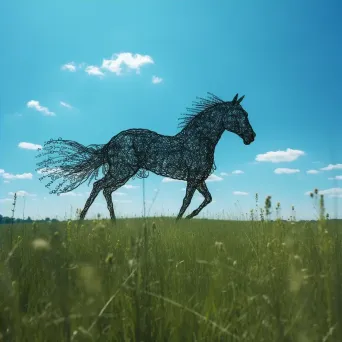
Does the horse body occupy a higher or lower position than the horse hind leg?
higher

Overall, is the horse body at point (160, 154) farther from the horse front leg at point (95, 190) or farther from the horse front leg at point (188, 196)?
the horse front leg at point (95, 190)

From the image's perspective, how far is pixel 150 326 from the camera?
4.50 ft

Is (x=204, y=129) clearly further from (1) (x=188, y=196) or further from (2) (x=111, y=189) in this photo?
(2) (x=111, y=189)

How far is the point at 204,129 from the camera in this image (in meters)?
10.6

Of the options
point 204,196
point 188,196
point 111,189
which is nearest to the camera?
point 188,196

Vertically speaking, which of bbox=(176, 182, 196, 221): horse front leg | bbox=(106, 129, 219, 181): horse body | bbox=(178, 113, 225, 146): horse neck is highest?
bbox=(178, 113, 225, 146): horse neck

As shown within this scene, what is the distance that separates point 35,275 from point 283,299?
66.1 inches

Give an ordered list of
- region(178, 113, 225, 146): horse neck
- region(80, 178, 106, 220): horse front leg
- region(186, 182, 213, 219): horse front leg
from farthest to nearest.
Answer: region(186, 182, 213, 219): horse front leg < region(178, 113, 225, 146): horse neck < region(80, 178, 106, 220): horse front leg

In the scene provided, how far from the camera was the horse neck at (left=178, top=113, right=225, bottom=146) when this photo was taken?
10555mm

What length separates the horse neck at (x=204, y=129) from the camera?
34.6 feet

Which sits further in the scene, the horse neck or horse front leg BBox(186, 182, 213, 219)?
horse front leg BBox(186, 182, 213, 219)

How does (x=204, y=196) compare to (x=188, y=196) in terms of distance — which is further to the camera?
(x=204, y=196)

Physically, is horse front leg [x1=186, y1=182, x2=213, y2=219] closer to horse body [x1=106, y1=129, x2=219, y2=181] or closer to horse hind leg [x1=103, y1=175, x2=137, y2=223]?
horse body [x1=106, y1=129, x2=219, y2=181]

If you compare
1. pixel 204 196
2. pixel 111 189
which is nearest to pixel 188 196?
pixel 204 196
